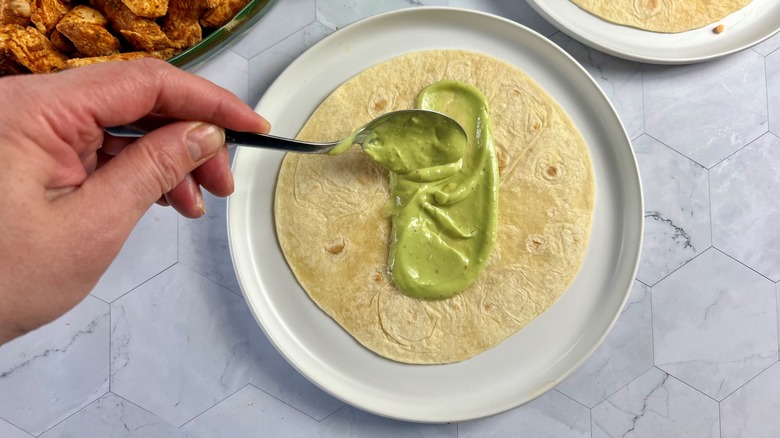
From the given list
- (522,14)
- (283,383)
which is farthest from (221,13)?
(283,383)

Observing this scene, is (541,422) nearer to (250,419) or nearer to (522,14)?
(250,419)

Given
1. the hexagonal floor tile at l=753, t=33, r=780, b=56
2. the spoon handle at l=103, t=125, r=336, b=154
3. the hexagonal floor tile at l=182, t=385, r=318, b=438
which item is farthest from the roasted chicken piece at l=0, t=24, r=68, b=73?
the hexagonal floor tile at l=753, t=33, r=780, b=56

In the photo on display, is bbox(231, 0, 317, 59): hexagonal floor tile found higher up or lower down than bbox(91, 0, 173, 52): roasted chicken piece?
lower down

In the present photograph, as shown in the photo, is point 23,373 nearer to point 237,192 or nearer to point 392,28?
point 237,192

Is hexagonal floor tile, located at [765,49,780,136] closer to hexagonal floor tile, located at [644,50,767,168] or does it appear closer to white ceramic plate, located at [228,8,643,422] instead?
hexagonal floor tile, located at [644,50,767,168]

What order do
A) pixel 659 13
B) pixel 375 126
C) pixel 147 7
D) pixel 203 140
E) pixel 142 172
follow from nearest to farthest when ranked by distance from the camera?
pixel 142 172, pixel 203 140, pixel 147 7, pixel 375 126, pixel 659 13

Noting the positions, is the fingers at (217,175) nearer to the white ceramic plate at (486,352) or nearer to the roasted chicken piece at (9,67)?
the white ceramic plate at (486,352)
